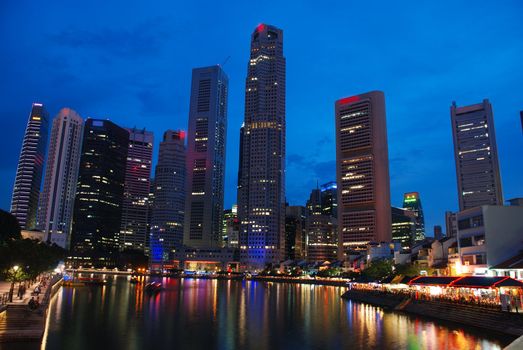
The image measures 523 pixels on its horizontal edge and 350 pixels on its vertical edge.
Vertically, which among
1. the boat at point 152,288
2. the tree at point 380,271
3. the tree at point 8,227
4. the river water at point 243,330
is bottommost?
the river water at point 243,330

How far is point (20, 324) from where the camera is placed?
36.8m

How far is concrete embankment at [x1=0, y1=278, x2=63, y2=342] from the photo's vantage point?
115ft

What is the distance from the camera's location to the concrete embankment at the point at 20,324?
115 feet

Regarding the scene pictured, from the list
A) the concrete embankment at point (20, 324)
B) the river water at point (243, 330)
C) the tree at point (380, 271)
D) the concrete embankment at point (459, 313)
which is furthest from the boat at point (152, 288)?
the concrete embankment at point (20, 324)

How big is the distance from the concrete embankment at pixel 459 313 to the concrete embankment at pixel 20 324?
149ft

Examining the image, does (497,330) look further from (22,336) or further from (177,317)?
(22,336)

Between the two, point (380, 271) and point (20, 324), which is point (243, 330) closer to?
point (20, 324)

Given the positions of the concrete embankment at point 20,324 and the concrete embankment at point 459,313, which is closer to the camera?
the concrete embankment at point 20,324

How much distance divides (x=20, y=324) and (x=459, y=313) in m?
49.7

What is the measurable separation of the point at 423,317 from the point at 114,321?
42398mm

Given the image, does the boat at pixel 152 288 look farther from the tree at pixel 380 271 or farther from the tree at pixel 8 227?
the tree at pixel 380 271

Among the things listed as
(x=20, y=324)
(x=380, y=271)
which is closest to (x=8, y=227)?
(x=20, y=324)

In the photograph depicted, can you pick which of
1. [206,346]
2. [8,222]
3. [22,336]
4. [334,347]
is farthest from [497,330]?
[8,222]

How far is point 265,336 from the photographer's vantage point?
143 ft
